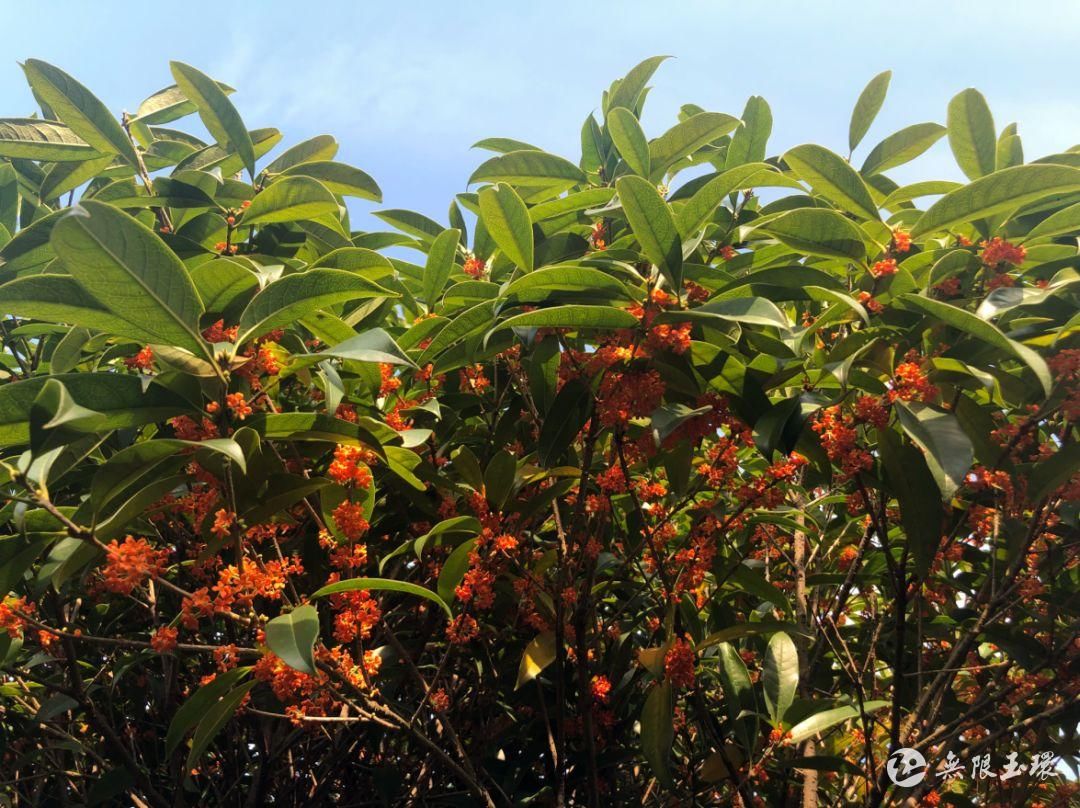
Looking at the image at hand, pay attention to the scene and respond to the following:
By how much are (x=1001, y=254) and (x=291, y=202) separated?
164cm

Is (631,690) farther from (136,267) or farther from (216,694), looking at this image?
(136,267)

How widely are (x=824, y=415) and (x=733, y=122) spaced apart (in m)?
0.79

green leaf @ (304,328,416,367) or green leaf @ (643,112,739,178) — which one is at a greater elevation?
green leaf @ (643,112,739,178)

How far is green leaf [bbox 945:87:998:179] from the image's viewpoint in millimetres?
1968

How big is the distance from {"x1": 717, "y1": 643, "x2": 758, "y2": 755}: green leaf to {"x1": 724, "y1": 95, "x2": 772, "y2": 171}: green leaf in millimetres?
1345

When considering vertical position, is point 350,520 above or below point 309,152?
below

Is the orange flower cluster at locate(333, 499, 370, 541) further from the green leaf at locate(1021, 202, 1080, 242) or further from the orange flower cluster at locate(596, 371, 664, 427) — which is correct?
the green leaf at locate(1021, 202, 1080, 242)

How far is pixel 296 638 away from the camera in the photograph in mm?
1353

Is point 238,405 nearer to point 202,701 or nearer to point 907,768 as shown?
point 202,701

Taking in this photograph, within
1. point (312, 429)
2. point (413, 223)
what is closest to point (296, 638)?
point (312, 429)

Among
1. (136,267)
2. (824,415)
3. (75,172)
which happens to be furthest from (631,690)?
(75,172)

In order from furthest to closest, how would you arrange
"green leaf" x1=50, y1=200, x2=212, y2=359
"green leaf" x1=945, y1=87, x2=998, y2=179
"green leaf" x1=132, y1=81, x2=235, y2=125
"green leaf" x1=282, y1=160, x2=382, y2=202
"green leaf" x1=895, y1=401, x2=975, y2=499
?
"green leaf" x1=132, y1=81, x2=235, y2=125 → "green leaf" x1=282, y1=160, x2=382, y2=202 → "green leaf" x1=945, y1=87, x2=998, y2=179 → "green leaf" x1=895, y1=401, x2=975, y2=499 → "green leaf" x1=50, y1=200, x2=212, y2=359

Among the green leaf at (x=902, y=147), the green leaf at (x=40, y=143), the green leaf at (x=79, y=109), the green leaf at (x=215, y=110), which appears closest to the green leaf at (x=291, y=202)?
the green leaf at (x=215, y=110)

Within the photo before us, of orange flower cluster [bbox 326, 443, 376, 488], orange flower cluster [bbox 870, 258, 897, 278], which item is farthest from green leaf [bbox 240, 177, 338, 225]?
orange flower cluster [bbox 870, 258, 897, 278]
